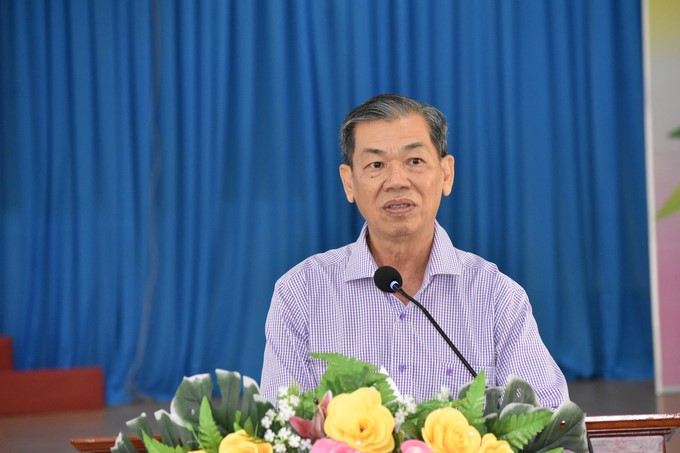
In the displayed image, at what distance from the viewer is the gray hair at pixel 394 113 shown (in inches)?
79.1

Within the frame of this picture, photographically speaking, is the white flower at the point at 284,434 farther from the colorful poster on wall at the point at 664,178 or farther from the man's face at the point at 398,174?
the colorful poster on wall at the point at 664,178

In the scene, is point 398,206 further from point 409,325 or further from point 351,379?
point 351,379

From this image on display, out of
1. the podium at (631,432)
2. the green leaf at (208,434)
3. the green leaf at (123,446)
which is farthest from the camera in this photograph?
the podium at (631,432)

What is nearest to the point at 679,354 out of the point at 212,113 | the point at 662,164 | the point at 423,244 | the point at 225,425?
the point at 662,164

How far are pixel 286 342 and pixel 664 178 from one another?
127 inches

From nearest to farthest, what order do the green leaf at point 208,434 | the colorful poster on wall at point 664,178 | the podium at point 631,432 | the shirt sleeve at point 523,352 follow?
the green leaf at point 208,434 → the podium at point 631,432 → the shirt sleeve at point 523,352 → the colorful poster on wall at point 664,178

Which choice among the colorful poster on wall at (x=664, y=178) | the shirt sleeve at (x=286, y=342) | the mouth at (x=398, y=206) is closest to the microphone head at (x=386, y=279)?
the shirt sleeve at (x=286, y=342)

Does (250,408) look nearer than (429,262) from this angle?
Yes

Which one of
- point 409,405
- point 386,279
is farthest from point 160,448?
point 386,279

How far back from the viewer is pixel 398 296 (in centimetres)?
204

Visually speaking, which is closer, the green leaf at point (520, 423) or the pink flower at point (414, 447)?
the pink flower at point (414, 447)

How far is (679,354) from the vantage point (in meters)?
4.64

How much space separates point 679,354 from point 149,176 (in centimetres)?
272

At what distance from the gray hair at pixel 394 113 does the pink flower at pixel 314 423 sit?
1104 mm
